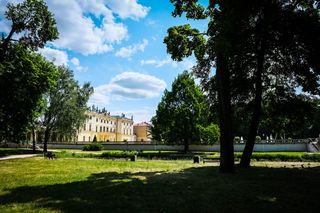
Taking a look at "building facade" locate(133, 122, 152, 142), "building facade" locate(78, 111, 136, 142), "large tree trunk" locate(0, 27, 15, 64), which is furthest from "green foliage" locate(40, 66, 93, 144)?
"building facade" locate(133, 122, 152, 142)

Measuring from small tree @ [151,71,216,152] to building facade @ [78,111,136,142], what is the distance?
47844 millimetres

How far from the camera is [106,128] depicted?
344 ft

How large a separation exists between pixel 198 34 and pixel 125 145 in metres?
43.3

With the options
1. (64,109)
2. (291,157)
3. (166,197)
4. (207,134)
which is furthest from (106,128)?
(166,197)

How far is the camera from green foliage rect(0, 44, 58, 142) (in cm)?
2475

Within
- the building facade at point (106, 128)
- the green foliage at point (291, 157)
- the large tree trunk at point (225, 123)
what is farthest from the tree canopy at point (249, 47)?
the building facade at point (106, 128)

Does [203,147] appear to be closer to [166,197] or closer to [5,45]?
[5,45]

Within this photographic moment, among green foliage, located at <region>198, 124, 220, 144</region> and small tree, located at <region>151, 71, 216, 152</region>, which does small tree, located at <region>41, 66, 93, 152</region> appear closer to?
small tree, located at <region>151, 71, 216, 152</region>

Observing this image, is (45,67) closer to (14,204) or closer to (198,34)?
(198,34)

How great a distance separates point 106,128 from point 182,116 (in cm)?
7081

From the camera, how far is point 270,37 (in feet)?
51.2

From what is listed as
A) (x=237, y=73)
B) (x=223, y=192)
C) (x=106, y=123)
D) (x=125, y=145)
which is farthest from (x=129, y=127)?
(x=223, y=192)

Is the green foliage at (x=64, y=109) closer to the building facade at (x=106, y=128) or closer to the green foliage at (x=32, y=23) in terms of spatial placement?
the green foliage at (x=32, y=23)

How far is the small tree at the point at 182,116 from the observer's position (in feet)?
130
